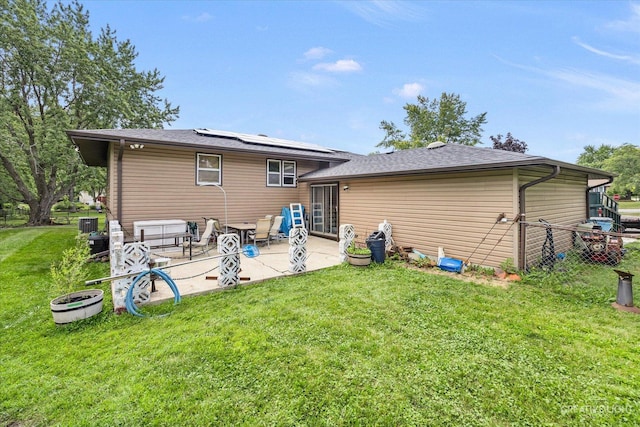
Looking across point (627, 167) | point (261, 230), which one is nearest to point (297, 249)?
point (261, 230)

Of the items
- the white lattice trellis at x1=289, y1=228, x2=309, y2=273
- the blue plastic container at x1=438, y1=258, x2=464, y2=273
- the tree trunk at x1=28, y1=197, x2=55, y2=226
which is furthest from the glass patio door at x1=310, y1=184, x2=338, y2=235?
the tree trunk at x1=28, y1=197, x2=55, y2=226

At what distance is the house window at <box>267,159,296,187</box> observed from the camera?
10720 millimetres

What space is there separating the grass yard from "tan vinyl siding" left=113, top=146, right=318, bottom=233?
13.5 ft

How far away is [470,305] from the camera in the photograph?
13.6 ft

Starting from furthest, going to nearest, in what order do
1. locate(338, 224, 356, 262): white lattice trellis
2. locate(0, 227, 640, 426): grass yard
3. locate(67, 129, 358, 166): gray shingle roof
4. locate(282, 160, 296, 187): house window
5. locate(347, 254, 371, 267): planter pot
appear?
1. locate(282, 160, 296, 187): house window
2. locate(67, 129, 358, 166): gray shingle roof
3. locate(338, 224, 356, 262): white lattice trellis
4. locate(347, 254, 371, 267): planter pot
5. locate(0, 227, 640, 426): grass yard

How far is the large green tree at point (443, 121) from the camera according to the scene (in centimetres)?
3059

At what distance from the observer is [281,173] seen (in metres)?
11.0

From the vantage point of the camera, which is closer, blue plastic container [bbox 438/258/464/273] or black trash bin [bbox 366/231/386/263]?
blue plastic container [bbox 438/258/464/273]

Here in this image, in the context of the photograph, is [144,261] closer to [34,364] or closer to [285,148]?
[34,364]

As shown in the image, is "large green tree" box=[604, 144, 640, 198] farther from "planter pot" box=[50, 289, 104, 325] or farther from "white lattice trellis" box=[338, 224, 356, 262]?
"planter pot" box=[50, 289, 104, 325]

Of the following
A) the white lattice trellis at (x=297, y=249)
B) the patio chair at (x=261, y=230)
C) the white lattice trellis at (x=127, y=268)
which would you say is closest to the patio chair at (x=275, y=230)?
the patio chair at (x=261, y=230)

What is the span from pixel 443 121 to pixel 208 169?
28768mm

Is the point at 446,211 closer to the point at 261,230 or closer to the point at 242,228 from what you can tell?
the point at 261,230

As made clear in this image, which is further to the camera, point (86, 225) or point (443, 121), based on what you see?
point (443, 121)
